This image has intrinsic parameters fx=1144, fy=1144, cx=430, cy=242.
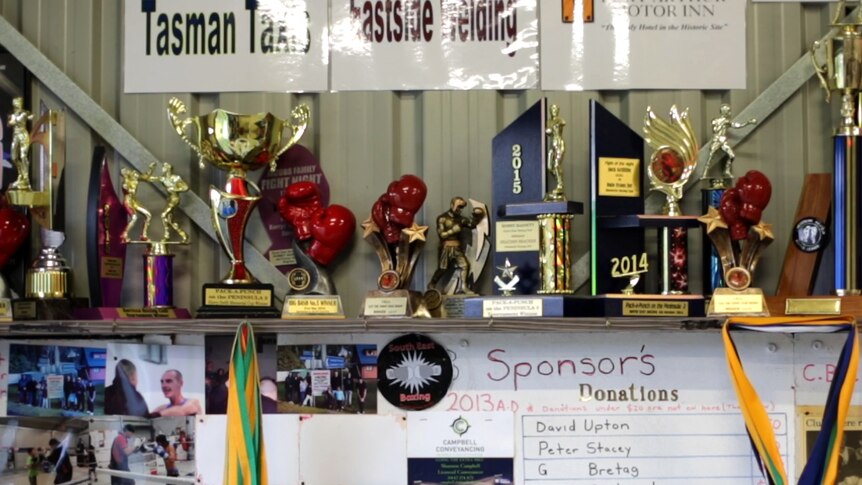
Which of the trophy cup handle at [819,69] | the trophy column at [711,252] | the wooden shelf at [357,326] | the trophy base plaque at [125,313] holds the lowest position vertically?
the wooden shelf at [357,326]

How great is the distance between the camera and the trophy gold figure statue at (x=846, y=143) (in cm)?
189

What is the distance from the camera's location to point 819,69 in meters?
1.98

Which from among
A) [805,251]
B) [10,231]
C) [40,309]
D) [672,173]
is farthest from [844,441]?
[10,231]

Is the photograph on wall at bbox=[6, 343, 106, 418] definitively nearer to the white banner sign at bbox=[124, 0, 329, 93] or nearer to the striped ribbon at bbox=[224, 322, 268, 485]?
the striped ribbon at bbox=[224, 322, 268, 485]

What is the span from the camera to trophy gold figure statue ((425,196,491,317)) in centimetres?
196

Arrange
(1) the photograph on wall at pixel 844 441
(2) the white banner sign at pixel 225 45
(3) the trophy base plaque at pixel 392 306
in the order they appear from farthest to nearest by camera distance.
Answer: (2) the white banner sign at pixel 225 45 → (1) the photograph on wall at pixel 844 441 → (3) the trophy base plaque at pixel 392 306

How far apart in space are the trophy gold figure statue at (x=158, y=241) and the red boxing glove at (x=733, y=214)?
3.06 ft

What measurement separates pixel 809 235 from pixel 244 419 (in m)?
1.01

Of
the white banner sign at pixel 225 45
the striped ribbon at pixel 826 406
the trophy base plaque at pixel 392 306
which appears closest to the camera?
the striped ribbon at pixel 826 406

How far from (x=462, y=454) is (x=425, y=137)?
58 cm

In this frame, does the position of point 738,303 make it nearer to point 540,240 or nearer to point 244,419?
point 540,240

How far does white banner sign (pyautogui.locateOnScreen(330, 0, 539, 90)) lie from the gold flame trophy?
0.52m

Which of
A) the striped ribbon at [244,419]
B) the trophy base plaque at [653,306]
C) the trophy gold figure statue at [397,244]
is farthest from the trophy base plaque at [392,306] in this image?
the trophy base plaque at [653,306]

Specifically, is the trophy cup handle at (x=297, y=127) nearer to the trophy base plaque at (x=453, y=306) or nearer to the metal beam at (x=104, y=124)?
the metal beam at (x=104, y=124)
